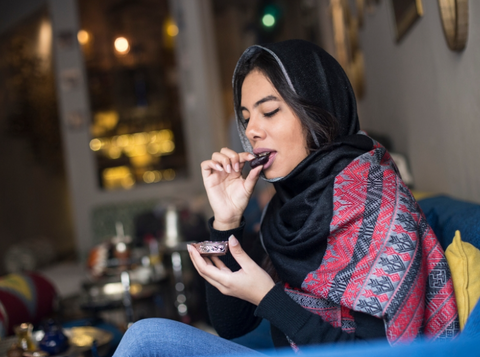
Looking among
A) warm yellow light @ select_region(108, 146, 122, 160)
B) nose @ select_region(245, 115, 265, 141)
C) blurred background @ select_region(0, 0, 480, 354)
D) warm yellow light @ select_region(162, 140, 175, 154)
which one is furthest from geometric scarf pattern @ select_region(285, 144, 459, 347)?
warm yellow light @ select_region(108, 146, 122, 160)

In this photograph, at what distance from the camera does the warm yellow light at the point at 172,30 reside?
17.7 ft

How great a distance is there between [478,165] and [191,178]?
4.12 m

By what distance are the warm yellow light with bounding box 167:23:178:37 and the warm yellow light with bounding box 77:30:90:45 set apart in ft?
Answer: 3.04

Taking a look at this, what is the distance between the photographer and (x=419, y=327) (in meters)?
0.93

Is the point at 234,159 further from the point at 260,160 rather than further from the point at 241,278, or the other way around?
the point at 241,278

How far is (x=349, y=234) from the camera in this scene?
1.00m

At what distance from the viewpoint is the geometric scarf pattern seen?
3.00ft

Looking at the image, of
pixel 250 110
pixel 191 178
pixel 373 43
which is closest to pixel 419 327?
pixel 250 110

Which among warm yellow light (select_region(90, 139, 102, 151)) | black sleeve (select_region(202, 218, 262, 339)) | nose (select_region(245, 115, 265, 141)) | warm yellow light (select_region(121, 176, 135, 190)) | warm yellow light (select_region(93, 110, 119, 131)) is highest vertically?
warm yellow light (select_region(93, 110, 119, 131))

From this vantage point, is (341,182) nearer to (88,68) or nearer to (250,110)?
(250,110)

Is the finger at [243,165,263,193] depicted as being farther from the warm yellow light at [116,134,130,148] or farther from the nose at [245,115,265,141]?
the warm yellow light at [116,134,130,148]

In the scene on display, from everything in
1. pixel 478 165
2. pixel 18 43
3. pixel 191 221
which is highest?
pixel 18 43

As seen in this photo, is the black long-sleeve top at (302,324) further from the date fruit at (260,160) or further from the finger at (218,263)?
the date fruit at (260,160)

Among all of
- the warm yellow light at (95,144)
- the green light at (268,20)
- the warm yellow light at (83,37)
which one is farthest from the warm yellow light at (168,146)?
the green light at (268,20)
